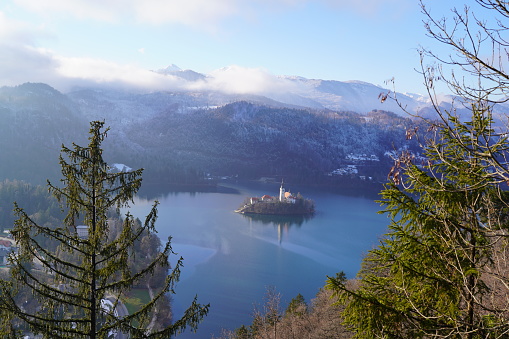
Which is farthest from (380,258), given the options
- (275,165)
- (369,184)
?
(275,165)

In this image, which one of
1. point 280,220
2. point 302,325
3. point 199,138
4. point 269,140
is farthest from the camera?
point 199,138

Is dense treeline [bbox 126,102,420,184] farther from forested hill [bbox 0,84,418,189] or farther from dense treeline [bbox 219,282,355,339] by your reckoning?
dense treeline [bbox 219,282,355,339]

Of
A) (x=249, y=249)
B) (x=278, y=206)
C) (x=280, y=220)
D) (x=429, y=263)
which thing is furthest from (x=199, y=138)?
(x=429, y=263)

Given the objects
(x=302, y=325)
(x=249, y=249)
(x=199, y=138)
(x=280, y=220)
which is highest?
(x=199, y=138)

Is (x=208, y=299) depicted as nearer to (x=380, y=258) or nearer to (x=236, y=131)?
(x=380, y=258)

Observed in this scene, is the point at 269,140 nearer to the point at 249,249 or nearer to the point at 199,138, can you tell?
the point at 199,138

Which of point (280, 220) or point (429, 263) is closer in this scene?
point (429, 263)

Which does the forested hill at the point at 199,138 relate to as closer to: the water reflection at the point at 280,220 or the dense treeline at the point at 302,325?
the water reflection at the point at 280,220

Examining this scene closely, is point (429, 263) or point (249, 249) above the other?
point (429, 263)
